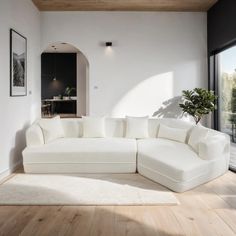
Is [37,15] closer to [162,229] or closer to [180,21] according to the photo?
[180,21]

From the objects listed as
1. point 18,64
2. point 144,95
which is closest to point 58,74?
point 144,95

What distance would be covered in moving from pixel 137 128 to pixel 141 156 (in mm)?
966

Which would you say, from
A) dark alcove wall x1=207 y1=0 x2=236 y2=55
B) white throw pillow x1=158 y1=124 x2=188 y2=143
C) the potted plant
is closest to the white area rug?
white throw pillow x1=158 y1=124 x2=188 y2=143

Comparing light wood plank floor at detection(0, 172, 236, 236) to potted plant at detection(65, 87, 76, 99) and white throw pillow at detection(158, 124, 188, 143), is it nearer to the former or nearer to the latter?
white throw pillow at detection(158, 124, 188, 143)

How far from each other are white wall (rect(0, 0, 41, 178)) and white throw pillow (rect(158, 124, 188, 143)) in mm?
2603

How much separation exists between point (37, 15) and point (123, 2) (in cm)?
194

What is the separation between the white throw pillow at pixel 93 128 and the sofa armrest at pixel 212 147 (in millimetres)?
1960

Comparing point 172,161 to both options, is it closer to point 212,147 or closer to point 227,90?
point 212,147

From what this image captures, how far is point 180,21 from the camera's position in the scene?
659 cm

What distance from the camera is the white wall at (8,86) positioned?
4.37m

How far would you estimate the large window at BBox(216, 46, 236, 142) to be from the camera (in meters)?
5.37

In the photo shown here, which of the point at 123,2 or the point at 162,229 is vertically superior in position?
the point at 123,2

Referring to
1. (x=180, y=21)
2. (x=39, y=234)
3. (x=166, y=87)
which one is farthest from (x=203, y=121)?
(x=39, y=234)

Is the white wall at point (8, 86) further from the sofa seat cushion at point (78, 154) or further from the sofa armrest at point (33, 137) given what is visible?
the sofa seat cushion at point (78, 154)
